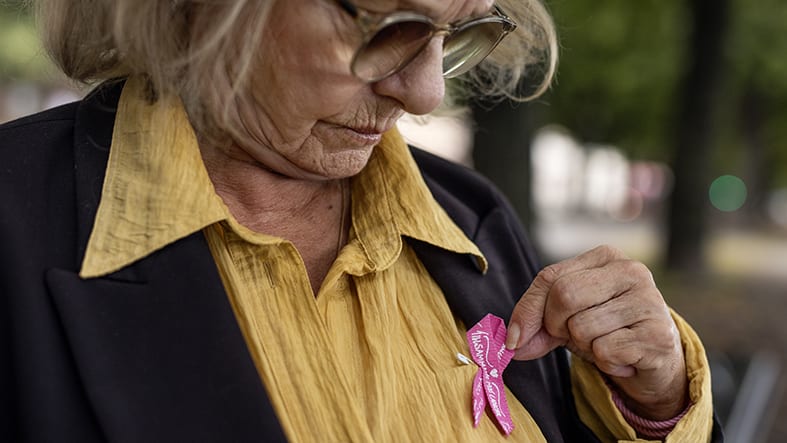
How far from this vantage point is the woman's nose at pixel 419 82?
61.3 inches

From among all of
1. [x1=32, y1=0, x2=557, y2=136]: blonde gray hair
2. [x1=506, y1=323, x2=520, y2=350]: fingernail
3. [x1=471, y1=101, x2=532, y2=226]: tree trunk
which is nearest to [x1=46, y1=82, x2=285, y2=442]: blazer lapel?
[x1=32, y1=0, x2=557, y2=136]: blonde gray hair

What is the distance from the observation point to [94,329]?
53.5 inches

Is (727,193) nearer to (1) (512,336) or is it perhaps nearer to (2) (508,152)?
(2) (508,152)

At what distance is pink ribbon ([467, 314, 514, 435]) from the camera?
1674 mm

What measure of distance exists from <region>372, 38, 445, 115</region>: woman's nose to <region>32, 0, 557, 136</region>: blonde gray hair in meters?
0.24

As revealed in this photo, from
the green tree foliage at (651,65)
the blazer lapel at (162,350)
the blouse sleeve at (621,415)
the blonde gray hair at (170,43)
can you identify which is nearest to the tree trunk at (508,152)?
the blouse sleeve at (621,415)

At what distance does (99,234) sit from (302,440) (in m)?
0.46

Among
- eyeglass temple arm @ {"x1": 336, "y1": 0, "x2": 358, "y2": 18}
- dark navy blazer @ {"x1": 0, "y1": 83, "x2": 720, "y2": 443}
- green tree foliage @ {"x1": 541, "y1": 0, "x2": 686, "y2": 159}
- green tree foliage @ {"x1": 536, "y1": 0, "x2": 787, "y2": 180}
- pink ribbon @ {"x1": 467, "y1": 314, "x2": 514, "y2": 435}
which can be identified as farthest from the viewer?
green tree foliage @ {"x1": 541, "y1": 0, "x2": 686, "y2": 159}

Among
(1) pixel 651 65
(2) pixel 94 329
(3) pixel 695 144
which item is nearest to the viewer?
(2) pixel 94 329

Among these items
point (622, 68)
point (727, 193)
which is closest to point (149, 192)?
point (622, 68)

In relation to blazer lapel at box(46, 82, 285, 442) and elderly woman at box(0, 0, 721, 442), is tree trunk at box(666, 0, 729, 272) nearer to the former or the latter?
elderly woman at box(0, 0, 721, 442)

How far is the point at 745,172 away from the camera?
64.4ft

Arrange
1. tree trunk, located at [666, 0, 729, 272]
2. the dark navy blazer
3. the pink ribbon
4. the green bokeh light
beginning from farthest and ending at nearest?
the green bokeh light, tree trunk, located at [666, 0, 729, 272], the pink ribbon, the dark navy blazer

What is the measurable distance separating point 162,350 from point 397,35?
620mm
